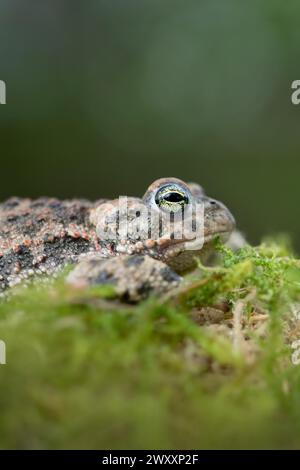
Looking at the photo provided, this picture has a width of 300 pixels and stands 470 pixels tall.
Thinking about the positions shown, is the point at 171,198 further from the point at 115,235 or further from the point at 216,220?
the point at 115,235

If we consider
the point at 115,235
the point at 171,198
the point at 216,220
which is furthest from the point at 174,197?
the point at 115,235

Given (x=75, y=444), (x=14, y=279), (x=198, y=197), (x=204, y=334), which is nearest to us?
(x=75, y=444)

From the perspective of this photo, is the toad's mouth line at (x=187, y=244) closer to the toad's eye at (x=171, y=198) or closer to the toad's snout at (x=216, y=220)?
the toad's snout at (x=216, y=220)

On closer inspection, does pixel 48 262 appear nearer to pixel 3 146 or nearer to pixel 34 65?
pixel 3 146

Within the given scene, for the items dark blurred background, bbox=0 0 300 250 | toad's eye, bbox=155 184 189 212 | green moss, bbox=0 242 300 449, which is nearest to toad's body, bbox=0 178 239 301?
toad's eye, bbox=155 184 189 212
